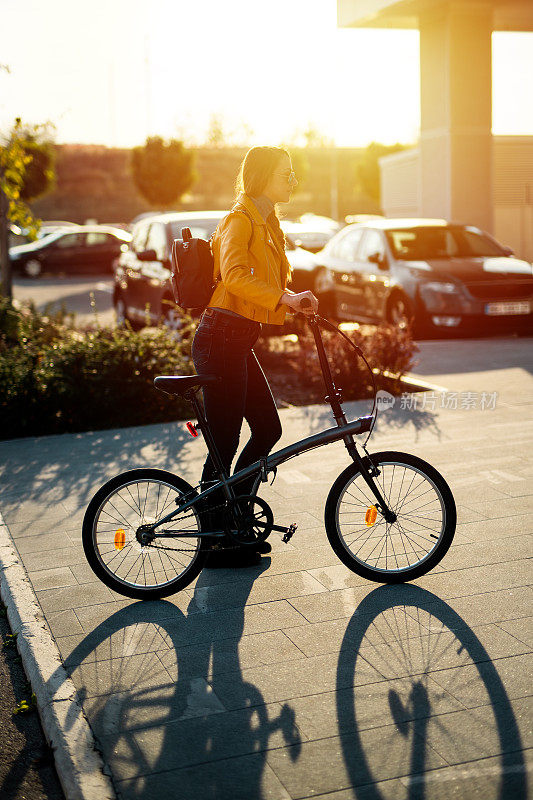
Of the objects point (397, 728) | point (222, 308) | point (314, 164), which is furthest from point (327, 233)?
point (314, 164)

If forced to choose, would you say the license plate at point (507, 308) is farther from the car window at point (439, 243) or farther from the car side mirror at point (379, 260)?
the car side mirror at point (379, 260)

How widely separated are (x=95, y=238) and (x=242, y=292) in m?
28.2

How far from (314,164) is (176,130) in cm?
2185

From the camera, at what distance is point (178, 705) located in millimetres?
3479

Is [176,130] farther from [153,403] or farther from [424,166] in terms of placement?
[153,403]

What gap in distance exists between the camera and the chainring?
4.55m

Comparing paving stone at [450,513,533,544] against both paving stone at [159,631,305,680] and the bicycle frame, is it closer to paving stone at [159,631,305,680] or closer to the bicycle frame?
the bicycle frame

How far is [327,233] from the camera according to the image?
78.6 feet

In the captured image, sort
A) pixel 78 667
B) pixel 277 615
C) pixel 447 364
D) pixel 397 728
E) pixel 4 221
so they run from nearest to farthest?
pixel 397 728 < pixel 78 667 < pixel 277 615 < pixel 447 364 < pixel 4 221

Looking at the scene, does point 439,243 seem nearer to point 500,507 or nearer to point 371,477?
point 500,507

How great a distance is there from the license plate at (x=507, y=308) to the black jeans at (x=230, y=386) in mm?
8087

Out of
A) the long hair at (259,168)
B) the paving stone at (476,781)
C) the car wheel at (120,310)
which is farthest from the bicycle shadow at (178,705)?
the car wheel at (120,310)

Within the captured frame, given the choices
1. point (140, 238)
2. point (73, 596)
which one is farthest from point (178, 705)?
point (140, 238)

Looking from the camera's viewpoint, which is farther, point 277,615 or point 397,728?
point 277,615
